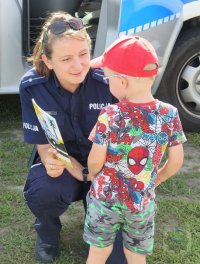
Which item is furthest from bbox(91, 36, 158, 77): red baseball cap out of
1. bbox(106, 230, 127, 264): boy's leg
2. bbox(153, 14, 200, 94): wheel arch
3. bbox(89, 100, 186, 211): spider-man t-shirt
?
bbox(153, 14, 200, 94): wheel arch

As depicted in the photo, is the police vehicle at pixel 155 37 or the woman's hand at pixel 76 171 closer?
the woman's hand at pixel 76 171

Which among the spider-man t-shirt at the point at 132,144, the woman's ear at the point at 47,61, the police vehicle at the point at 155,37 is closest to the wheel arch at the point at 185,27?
the police vehicle at the point at 155,37

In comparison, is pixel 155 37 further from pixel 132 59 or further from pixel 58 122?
pixel 132 59

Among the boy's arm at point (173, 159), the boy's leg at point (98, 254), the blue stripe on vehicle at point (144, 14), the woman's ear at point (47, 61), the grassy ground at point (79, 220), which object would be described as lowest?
the grassy ground at point (79, 220)

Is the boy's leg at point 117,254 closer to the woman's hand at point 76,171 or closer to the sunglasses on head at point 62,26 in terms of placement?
the woman's hand at point 76,171

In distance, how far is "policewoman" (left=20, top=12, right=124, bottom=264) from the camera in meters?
2.56

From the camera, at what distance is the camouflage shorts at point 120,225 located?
2238mm

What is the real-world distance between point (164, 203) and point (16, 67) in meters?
1.56

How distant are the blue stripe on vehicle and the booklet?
1484 mm

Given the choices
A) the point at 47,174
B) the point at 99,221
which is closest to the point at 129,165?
the point at 99,221

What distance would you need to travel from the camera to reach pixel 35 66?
104 inches

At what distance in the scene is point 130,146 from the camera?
2104 mm

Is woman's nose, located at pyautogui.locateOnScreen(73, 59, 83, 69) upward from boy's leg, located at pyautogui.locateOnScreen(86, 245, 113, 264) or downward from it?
upward

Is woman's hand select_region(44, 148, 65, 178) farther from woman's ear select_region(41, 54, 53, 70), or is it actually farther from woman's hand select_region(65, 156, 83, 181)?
woman's ear select_region(41, 54, 53, 70)
